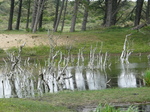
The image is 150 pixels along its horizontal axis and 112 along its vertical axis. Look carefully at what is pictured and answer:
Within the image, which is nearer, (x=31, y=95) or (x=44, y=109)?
(x=44, y=109)

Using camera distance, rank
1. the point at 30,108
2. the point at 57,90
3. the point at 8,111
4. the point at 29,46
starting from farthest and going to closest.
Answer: the point at 29,46 → the point at 57,90 → the point at 30,108 → the point at 8,111

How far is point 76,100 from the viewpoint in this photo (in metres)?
16.2

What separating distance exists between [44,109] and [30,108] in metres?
0.56

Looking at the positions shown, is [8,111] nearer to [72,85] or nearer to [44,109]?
[44,109]

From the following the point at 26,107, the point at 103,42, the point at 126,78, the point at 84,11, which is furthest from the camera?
the point at 84,11

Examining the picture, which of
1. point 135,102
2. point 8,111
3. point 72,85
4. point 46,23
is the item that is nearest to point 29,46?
point 72,85

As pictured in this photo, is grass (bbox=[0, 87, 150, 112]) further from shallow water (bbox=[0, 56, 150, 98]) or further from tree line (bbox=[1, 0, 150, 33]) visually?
tree line (bbox=[1, 0, 150, 33])

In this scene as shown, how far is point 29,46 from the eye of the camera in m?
37.5

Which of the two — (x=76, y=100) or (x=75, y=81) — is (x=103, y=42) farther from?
(x=76, y=100)

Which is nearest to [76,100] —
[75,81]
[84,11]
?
[75,81]

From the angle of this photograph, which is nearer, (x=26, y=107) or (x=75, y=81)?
(x=26, y=107)

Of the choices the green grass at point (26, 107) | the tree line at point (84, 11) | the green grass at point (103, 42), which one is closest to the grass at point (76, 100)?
the green grass at point (26, 107)

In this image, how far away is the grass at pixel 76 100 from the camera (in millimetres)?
14047

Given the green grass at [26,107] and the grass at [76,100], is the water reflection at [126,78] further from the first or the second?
the green grass at [26,107]
